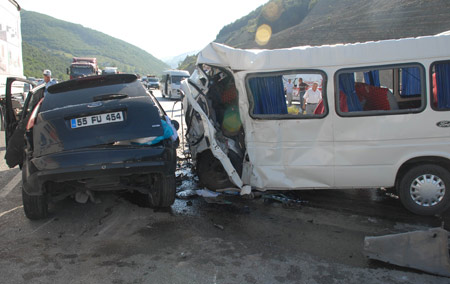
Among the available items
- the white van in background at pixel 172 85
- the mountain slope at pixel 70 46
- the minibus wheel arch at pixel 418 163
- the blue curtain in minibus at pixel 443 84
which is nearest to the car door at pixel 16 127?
the minibus wheel arch at pixel 418 163

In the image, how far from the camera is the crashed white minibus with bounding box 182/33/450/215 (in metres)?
4.46

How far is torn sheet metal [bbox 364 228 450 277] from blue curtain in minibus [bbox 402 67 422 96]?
206cm

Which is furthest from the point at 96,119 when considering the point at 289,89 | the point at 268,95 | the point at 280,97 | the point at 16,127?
the point at 289,89

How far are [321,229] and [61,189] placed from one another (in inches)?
126

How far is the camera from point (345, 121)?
463 cm

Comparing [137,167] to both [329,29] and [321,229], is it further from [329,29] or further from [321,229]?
[329,29]

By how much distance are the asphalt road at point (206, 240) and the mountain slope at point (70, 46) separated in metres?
87.0

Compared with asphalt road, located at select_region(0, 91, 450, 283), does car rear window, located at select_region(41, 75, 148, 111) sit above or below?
above

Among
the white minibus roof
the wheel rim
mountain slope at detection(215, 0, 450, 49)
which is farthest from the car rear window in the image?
mountain slope at detection(215, 0, 450, 49)

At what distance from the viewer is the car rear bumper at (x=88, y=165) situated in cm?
396

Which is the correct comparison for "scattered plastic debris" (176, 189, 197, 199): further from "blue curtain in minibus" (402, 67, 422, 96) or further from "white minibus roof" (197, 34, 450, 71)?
"blue curtain in minibus" (402, 67, 422, 96)

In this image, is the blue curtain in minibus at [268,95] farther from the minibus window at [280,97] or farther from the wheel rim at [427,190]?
the wheel rim at [427,190]

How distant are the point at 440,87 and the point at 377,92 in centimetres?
73

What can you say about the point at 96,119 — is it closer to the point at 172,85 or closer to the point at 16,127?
the point at 16,127
